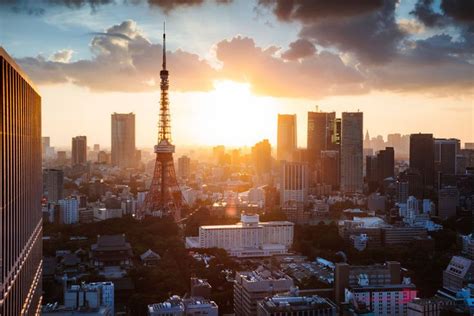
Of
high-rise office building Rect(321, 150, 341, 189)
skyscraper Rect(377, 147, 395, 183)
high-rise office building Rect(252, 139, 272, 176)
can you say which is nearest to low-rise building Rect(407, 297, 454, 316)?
skyscraper Rect(377, 147, 395, 183)

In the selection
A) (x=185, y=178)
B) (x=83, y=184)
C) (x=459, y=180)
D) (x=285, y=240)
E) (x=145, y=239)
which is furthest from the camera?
(x=185, y=178)

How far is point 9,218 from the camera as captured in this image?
3.14m

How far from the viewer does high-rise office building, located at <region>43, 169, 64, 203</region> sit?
15.8 m

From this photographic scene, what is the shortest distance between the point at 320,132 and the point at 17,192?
19.4m

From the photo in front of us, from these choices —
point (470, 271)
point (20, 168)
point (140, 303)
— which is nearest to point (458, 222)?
point (470, 271)

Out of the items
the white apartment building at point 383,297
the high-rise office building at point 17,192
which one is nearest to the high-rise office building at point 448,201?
the white apartment building at point 383,297

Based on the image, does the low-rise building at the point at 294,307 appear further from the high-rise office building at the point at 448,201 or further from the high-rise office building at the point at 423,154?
the high-rise office building at the point at 423,154

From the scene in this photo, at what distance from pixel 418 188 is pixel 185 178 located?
9.69 meters

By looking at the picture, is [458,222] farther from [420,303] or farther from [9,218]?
[9,218]

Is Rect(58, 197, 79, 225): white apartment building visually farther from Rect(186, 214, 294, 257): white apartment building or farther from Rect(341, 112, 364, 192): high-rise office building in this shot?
Rect(341, 112, 364, 192): high-rise office building

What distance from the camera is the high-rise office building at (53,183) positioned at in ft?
51.9

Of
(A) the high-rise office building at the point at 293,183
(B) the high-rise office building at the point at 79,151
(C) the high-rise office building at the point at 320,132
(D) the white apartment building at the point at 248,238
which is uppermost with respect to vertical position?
(C) the high-rise office building at the point at 320,132

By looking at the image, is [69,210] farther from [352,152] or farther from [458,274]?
[352,152]

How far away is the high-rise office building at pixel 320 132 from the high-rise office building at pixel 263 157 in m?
2.05
